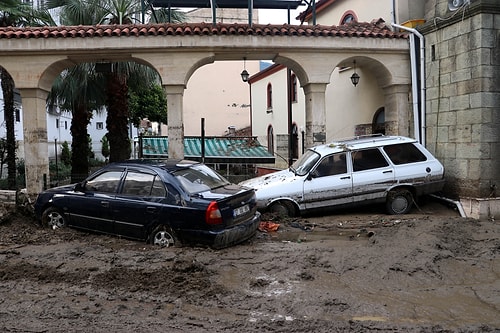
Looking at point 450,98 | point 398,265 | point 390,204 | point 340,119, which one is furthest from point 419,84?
point 398,265

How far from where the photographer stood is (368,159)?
9664 millimetres

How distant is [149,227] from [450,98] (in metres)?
7.73

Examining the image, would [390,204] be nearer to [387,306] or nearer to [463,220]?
[463,220]

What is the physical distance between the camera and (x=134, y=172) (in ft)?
23.8

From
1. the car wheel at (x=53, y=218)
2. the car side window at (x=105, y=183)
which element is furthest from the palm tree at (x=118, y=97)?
the car side window at (x=105, y=183)

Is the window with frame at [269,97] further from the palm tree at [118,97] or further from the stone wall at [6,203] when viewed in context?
the stone wall at [6,203]

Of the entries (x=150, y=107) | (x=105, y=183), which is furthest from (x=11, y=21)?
(x=150, y=107)

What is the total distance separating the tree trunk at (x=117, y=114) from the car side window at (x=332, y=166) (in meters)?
7.15

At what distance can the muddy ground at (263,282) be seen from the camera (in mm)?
4352

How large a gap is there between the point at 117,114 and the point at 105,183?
668 centimetres

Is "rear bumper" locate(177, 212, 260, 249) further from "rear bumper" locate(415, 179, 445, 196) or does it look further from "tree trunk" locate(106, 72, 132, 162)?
"tree trunk" locate(106, 72, 132, 162)

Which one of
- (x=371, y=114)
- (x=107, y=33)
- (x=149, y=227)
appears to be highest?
(x=107, y=33)

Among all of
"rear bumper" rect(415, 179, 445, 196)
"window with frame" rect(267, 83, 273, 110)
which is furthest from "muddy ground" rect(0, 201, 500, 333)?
"window with frame" rect(267, 83, 273, 110)

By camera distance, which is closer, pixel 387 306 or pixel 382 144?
pixel 387 306
